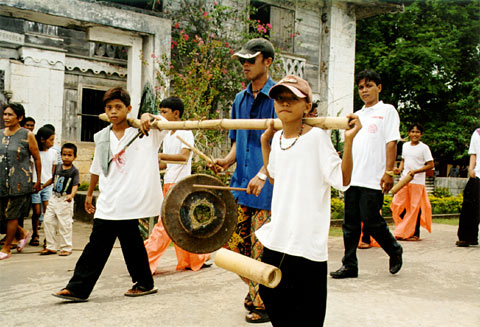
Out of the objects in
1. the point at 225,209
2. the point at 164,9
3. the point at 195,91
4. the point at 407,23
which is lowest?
→ the point at 225,209

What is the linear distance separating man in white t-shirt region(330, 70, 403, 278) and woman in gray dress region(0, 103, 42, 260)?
4143mm

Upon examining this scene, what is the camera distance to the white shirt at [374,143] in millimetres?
5664

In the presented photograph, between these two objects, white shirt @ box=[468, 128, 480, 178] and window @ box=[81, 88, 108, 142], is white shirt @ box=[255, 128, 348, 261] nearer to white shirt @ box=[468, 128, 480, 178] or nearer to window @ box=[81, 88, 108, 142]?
white shirt @ box=[468, 128, 480, 178]

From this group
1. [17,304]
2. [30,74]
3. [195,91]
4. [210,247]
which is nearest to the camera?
[210,247]

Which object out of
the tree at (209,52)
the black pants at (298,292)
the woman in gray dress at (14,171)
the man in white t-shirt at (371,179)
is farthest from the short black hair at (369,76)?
the tree at (209,52)

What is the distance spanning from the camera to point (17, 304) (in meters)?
4.36

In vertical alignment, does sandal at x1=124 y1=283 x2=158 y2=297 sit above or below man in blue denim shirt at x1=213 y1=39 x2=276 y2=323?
below

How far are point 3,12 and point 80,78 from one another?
16.1ft

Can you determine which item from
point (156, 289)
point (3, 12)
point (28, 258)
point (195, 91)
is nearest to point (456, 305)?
point (156, 289)

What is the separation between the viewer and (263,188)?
13.1 ft

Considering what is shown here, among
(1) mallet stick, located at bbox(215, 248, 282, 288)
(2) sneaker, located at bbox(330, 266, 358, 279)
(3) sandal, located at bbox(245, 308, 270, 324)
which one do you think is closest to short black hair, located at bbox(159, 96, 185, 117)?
(2) sneaker, located at bbox(330, 266, 358, 279)

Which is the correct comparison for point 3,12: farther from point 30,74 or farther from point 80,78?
point 80,78

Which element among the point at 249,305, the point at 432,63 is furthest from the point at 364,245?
the point at 432,63

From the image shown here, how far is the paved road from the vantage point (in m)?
3.97
